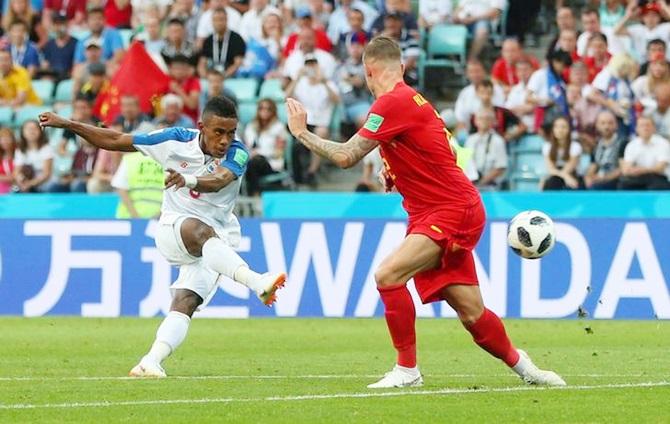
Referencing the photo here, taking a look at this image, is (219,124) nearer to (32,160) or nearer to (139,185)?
(139,185)

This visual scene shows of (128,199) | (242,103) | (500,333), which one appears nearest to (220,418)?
(500,333)

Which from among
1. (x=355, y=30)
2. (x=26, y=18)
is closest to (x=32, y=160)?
(x=26, y=18)

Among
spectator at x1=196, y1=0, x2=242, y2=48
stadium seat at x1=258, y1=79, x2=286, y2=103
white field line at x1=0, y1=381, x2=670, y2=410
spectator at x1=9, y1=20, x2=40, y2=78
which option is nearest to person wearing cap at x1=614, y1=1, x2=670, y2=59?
stadium seat at x1=258, y1=79, x2=286, y2=103

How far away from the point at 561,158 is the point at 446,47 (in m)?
3.87

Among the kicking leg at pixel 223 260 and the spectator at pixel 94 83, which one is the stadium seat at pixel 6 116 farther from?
the kicking leg at pixel 223 260

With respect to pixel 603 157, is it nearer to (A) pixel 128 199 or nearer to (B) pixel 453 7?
(B) pixel 453 7

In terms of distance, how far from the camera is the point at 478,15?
2431 centimetres

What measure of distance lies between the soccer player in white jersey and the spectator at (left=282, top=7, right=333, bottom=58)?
12269mm

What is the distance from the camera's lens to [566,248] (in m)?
18.4

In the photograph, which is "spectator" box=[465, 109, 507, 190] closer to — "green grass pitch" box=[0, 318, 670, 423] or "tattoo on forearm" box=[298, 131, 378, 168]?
"green grass pitch" box=[0, 318, 670, 423]

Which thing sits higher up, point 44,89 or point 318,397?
point 318,397

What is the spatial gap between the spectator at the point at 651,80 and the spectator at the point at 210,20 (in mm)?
6801

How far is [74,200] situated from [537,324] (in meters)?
6.93

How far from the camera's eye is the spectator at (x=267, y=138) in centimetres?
2277
